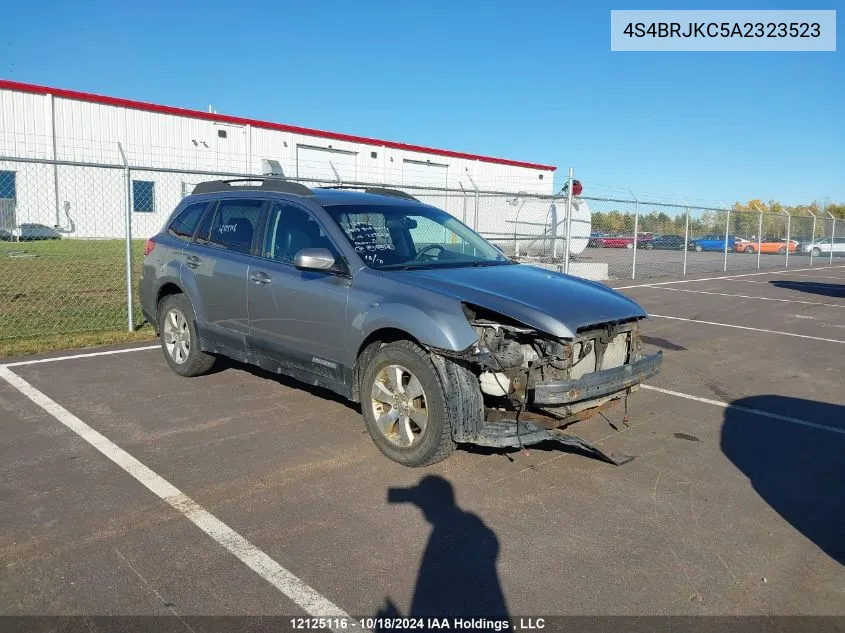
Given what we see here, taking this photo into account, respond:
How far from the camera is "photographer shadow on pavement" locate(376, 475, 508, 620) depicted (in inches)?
118

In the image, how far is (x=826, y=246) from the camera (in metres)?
34.0

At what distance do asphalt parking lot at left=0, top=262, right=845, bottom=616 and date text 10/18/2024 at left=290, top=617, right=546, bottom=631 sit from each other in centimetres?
6

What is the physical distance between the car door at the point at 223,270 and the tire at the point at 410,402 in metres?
1.62

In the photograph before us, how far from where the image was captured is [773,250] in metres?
34.3

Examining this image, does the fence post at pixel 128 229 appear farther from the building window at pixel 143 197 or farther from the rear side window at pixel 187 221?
the building window at pixel 143 197

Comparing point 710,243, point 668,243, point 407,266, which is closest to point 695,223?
point 668,243

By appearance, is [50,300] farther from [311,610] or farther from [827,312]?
[827,312]

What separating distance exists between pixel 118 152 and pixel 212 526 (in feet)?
86.4

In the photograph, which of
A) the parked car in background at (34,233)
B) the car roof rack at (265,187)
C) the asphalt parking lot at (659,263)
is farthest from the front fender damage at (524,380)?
the parked car in background at (34,233)

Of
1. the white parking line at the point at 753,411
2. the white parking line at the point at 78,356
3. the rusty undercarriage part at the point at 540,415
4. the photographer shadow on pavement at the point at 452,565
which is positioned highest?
the rusty undercarriage part at the point at 540,415

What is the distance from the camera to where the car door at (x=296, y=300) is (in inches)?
198

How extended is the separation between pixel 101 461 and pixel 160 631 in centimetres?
211

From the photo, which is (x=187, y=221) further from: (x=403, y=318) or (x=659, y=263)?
(x=659, y=263)

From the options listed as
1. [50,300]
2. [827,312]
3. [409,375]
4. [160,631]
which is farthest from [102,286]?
[827,312]
